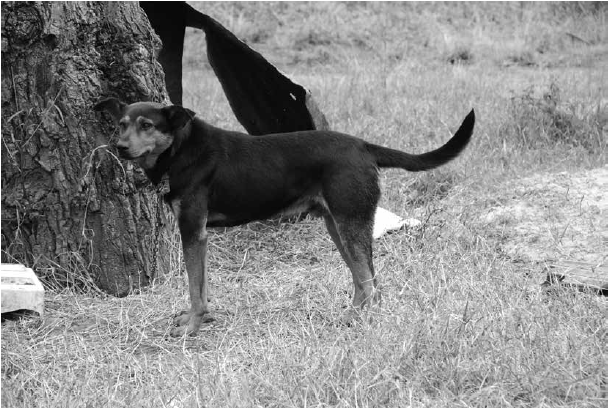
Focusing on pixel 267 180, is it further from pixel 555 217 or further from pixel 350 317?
pixel 555 217

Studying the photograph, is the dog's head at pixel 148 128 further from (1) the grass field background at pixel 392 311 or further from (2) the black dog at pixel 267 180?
(1) the grass field background at pixel 392 311

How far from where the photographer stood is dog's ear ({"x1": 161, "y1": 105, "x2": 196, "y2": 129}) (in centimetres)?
514

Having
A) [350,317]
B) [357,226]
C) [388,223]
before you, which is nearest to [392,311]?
[350,317]

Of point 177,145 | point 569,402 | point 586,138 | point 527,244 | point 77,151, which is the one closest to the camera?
point 569,402

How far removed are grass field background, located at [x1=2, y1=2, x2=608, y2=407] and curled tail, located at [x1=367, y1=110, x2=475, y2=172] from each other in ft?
2.39

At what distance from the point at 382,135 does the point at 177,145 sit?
165 inches

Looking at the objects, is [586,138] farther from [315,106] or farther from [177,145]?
[177,145]

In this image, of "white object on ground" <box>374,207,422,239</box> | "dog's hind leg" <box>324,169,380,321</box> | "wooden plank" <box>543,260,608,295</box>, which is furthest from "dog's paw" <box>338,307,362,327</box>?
"white object on ground" <box>374,207,422,239</box>

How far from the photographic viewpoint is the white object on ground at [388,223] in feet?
22.1

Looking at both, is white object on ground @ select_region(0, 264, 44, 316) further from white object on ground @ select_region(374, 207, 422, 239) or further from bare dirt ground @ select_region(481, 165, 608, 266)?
bare dirt ground @ select_region(481, 165, 608, 266)

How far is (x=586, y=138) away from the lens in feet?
29.3

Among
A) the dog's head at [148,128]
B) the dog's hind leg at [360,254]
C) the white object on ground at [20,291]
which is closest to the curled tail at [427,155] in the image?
the dog's hind leg at [360,254]

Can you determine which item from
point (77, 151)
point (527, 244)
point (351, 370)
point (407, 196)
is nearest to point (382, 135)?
point (407, 196)

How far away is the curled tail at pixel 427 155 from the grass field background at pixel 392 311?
0.73 metres
